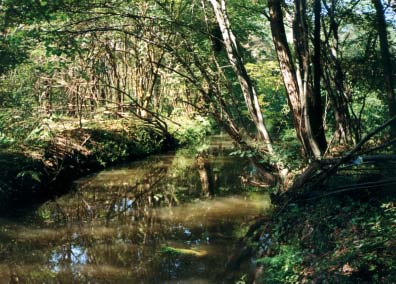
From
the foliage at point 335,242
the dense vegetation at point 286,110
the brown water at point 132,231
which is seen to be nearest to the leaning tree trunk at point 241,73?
the dense vegetation at point 286,110

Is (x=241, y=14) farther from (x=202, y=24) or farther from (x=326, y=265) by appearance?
(x=326, y=265)

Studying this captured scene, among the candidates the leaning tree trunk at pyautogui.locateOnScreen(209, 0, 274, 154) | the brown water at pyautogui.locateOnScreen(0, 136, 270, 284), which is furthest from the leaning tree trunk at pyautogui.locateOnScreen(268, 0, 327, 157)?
the brown water at pyautogui.locateOnScreen(0, 136, 270, 284)

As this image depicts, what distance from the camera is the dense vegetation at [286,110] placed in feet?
15.9

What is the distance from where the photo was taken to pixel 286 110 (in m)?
14.0

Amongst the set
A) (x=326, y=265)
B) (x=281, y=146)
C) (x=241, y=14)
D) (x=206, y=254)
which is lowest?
(x=206, y=254)

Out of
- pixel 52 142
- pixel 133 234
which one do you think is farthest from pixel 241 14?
pixel 133 234

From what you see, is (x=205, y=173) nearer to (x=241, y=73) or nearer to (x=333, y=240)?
(x=241, y=73)

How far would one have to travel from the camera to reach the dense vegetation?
4.83 m

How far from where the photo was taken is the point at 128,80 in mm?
19422

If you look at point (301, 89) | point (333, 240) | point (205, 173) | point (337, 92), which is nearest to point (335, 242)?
point (333, 240)

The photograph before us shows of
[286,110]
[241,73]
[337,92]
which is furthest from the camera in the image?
[286,110]

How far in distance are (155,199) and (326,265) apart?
6295 millimetres

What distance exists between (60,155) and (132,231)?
13.9 feet

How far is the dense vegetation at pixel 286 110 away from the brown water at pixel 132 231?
3.23 feet
